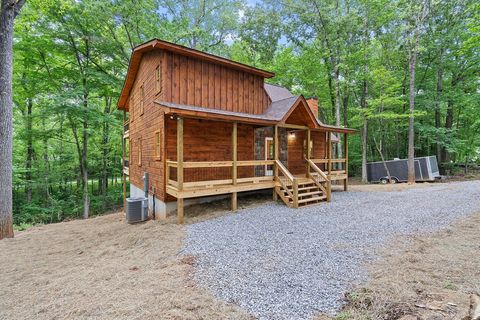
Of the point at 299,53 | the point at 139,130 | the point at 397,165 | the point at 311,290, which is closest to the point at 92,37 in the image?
the point at 139,130

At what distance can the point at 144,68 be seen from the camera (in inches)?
421

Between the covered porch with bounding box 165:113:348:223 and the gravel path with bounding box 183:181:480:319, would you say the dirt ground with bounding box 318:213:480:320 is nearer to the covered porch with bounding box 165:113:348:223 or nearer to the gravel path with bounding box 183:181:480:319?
the gravel path with bounding box 183:181:480:319

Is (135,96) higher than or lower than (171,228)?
higher

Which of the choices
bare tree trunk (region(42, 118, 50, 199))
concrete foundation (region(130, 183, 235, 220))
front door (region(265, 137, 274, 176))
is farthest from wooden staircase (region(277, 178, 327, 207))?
bare tree trunk (region(42, 118, 50, 199))

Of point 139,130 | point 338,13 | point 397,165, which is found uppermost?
point 338,13

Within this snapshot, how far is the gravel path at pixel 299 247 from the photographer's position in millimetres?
3121

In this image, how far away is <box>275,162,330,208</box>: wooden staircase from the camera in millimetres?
8312

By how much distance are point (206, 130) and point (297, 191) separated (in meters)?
4.23

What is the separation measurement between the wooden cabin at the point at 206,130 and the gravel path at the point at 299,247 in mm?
1133

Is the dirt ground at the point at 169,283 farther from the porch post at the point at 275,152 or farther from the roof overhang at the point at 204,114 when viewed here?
the porch post at the point at 275,152

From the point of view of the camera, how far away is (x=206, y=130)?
9188 mm

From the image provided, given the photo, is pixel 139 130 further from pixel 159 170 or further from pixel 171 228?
pixel 171 228

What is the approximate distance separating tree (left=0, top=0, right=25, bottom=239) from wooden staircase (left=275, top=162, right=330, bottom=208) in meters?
9.18

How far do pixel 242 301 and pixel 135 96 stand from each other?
12379 mm
